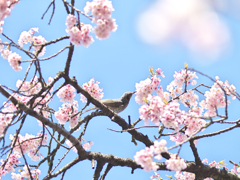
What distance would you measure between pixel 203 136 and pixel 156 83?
127 cm

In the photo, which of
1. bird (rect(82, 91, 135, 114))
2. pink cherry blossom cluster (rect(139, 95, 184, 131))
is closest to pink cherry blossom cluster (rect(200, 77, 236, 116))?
pink cherry blossom cluster (rect(139, 95, 184, 131))

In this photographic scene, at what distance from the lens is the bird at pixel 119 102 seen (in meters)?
4.96

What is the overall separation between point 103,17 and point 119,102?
8.09 ft

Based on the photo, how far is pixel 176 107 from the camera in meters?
3.00

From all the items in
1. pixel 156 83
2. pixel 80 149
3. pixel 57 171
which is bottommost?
pixel 57 171

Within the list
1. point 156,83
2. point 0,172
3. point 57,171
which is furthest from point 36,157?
point 156,83

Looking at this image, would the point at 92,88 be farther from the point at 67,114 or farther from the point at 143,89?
the point at 143,89

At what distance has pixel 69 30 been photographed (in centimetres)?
305

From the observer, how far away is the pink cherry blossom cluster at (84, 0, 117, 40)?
2.97 meters

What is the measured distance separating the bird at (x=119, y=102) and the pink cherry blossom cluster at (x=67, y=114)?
0.65m

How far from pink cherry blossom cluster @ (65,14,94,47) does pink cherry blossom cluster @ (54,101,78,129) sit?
168 centimetres

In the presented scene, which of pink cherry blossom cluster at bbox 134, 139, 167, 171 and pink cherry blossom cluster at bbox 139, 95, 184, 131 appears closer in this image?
pink cherry blossom cluster at bbox 134, 139, 167, 171

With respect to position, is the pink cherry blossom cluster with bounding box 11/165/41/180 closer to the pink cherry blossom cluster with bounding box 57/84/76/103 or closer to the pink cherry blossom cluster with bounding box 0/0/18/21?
the pink cherry blossom cluster with bounding box 57/84/76/103

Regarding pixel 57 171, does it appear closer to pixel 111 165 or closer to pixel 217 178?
pixel 111 165
